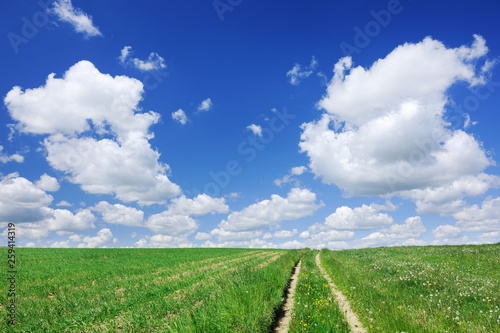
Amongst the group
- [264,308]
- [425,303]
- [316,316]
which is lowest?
[425,303]

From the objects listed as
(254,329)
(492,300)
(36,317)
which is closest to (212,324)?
(254,329)

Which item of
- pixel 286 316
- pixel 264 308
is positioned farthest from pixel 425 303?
pixel 264 308

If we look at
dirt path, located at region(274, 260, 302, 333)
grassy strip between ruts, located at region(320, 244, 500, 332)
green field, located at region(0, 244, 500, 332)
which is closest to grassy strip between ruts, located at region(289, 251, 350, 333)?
green field, located at region(0, 244, 500, 332)

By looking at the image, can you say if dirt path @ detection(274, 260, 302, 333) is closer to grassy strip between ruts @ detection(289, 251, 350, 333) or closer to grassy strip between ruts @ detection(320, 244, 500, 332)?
grassy strip between ruts @ detection(289, 251, 350, 333)

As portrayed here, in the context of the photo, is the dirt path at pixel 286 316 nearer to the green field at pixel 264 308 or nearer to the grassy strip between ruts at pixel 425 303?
the green field at pixel 264 308

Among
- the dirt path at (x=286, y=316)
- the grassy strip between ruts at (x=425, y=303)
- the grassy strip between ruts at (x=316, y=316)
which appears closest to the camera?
the grassy strip between ruts at (x=425, y=303)

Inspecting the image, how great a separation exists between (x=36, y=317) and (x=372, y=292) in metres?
12.6

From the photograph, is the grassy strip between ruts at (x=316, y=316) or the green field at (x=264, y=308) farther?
the grassy strip between ruts at (x=316, y=316)

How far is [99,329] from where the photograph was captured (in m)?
7.72

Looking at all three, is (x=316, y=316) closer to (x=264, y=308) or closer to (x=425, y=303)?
(x=264, y=308)

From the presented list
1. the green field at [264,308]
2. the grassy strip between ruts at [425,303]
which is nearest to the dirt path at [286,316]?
the green field at [264,308]

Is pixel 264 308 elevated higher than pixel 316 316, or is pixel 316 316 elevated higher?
pixel 264 308

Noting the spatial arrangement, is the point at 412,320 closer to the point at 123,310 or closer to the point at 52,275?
the point at 123,310

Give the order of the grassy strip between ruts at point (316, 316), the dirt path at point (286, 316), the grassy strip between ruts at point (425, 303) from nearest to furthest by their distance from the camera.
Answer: the grassy strip between ruts at point (425, 303) → the grassy strip between ruts at point (316, 316) → the dirt path at point (286, 316)
